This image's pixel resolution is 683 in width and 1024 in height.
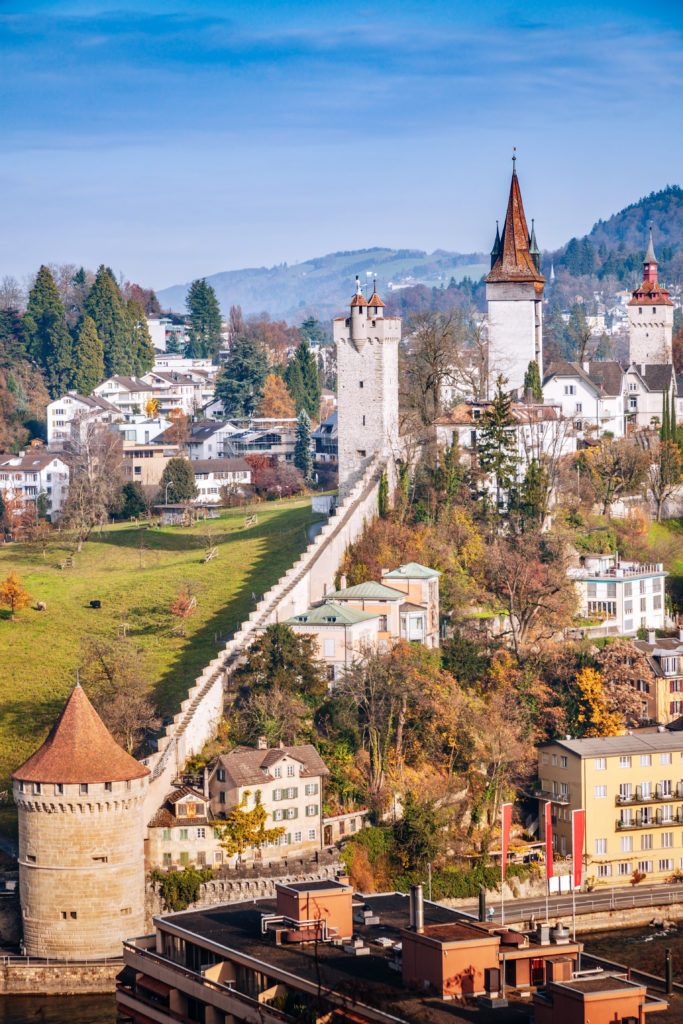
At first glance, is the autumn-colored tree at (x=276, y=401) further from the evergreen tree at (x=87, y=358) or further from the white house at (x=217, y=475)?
the white house at (x=217, y=475)

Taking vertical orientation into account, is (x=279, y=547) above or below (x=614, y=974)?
above

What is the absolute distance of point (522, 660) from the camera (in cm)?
6756

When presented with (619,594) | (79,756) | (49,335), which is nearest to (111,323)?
(49,335)

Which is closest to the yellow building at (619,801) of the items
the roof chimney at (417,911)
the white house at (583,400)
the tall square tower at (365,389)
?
the tall square tower at (365,389)

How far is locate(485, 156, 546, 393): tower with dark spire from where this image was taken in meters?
83.1

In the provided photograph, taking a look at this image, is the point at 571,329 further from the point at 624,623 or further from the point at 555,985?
the point at 555,985

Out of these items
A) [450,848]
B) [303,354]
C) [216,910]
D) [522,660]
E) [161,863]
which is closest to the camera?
[216,910]

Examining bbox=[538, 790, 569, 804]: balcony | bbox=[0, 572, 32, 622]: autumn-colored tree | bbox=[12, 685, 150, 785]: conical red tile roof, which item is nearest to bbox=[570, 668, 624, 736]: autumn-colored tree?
bbox=[538, 790, 569, 804]: balcony

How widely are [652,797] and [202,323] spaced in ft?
312

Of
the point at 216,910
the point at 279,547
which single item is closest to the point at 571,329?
the point at 279,547

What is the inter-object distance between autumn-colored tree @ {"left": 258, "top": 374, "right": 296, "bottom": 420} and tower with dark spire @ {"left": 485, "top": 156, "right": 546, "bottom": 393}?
32536mm

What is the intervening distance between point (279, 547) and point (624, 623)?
560 inches

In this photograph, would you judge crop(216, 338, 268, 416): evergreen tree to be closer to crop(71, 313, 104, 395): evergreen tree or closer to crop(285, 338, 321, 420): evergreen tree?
crop(285, 338, 321, 420): evergreen tree

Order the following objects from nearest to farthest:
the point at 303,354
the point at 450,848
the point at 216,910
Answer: the point at 216,910
the point at 450,848
the point at 303,354
